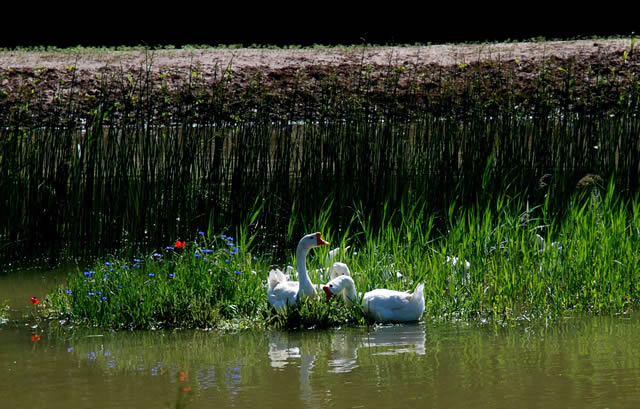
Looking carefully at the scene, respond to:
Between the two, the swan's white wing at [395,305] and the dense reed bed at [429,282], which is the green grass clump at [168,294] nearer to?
the dense reed bed at [429,282]

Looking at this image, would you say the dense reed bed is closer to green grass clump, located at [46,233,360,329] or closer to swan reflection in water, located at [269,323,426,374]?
green grass clump, located at [46,233,360,329]

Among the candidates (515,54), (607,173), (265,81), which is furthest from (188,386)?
(515,54)

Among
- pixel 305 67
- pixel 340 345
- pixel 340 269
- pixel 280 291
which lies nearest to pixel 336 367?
pixel 340 345

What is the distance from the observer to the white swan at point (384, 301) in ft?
18.2

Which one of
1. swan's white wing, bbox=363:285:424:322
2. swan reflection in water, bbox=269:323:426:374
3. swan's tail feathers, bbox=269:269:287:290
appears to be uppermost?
swan's tail feathers, bbox=269:269:287:290

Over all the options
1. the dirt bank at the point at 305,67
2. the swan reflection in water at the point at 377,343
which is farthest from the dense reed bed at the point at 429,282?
the dirt bank at the point at 305,67

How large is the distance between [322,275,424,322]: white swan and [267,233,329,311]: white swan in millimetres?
117

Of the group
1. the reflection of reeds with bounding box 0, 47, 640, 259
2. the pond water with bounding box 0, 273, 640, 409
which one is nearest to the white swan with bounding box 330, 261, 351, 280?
the pond water with bounding box 0, 273, 640, 409

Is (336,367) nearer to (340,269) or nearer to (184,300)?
(340,269)

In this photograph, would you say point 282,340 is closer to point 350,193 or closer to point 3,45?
point 350,193

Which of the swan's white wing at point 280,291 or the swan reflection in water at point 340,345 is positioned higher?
the swan's white wing at point 280,291

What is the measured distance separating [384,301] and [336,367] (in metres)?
0.93

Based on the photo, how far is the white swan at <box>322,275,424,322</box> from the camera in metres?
5.56

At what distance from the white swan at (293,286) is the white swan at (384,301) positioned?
117mm
